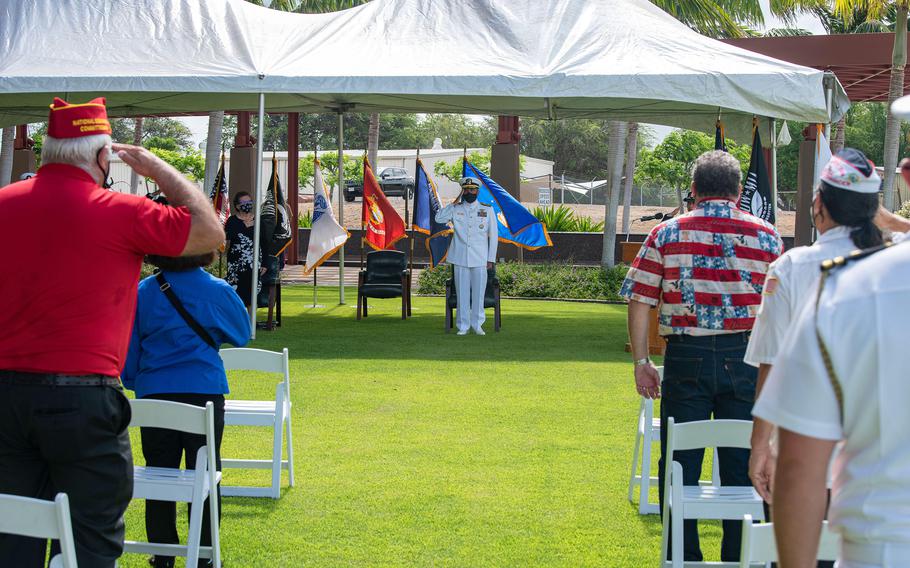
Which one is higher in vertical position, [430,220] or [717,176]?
[717,176]

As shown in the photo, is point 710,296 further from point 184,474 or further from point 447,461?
point 447,461

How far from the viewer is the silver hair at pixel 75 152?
360 centimetres

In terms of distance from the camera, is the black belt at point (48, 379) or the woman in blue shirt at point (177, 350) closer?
the black belt at point (48, 379)

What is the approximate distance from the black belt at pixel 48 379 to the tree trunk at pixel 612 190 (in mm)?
20801

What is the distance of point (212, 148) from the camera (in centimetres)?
2533

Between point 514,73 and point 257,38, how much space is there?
342cm

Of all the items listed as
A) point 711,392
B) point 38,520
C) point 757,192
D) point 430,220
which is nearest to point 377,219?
point 430,220

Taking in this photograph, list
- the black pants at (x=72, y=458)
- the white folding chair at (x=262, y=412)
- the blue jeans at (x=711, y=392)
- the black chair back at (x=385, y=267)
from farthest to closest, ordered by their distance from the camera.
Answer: the black chair back at (x=385, y=267) → the white folding chair at (x=262, y=412) → the blue jeans at (x=711, y=392) → the black pants at (x=72, y=458)

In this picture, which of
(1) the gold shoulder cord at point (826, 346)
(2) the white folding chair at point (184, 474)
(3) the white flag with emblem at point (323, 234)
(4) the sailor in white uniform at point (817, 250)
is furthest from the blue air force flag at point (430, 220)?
(1) the gold shoulder cord at point (826, 346)

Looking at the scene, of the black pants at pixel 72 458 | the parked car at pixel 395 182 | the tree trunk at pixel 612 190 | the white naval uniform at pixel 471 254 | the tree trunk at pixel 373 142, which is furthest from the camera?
the parked car at pixel 395 182

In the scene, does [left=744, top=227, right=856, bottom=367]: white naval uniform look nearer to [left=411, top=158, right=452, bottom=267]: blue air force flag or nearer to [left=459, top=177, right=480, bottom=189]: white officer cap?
[left=459, top=177, right=480, bottom=189]: white officer cap

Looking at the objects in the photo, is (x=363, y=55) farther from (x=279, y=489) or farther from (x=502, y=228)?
(x=279, y=489)

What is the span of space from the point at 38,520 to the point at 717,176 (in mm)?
3218

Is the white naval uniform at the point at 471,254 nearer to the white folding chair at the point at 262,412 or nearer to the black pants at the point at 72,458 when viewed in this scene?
the white folding chair at the point at 262,412
